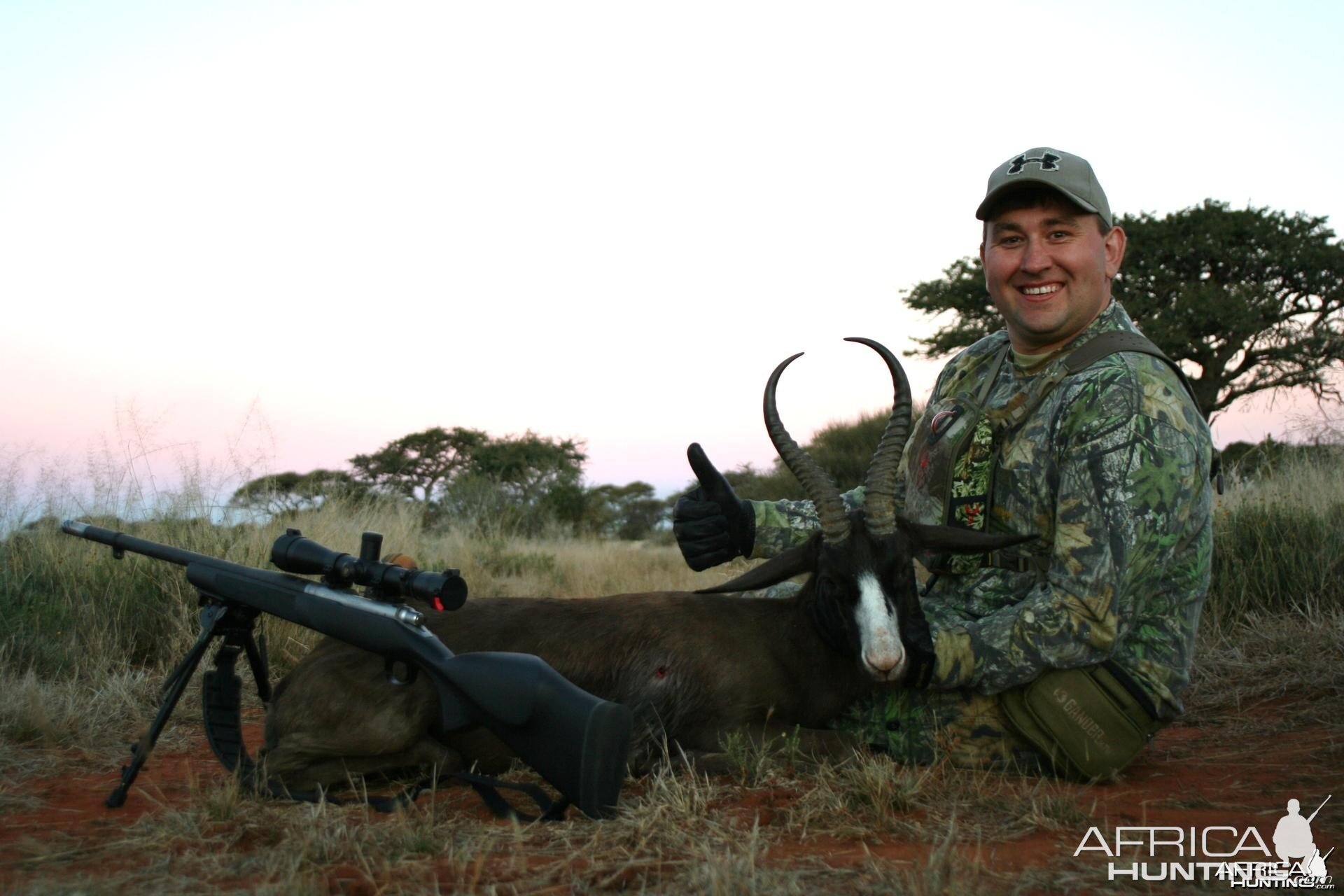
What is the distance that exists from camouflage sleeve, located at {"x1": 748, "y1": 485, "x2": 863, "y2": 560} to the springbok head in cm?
51

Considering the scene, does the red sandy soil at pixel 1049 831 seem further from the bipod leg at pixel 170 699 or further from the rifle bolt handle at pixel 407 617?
the rifle bolt handle at pixel 407 617

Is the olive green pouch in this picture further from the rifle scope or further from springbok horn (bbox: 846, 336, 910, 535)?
the rifle scope

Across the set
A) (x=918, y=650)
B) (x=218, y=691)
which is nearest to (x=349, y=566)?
(x=218, y=691)

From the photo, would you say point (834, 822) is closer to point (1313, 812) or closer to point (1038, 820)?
point (1038, 820)

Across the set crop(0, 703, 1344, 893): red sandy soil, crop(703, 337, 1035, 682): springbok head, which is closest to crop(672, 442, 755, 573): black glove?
crop(703, 337, 1035, 682): springbok head

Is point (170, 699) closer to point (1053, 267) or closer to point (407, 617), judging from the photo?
point (407, 617)

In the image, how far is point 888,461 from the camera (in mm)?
4445

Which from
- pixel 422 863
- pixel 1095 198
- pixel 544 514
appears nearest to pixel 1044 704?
pixel 1095 198

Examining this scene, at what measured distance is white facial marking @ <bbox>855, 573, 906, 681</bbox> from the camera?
12.6 ft

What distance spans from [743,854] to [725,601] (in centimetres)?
183

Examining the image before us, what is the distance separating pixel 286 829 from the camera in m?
3.40

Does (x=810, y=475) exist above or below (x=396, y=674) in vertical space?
above
